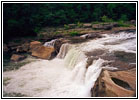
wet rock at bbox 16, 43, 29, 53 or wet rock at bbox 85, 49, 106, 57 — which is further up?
wet rock at bbox 85, 49, 106, 57

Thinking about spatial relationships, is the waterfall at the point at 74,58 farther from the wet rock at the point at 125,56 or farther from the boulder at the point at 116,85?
the boulder at the point at 116,85

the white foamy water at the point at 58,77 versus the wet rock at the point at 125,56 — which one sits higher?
the wet rock at the point at 125,56

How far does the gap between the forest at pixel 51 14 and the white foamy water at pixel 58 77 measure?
4.69 metres

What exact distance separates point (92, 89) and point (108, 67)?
3.05 feet

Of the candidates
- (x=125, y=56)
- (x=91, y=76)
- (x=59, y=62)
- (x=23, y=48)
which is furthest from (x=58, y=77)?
(x=23, y=48)

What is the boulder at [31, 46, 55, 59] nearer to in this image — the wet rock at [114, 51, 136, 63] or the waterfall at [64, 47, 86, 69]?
the waterfall at [64, 47, 86, 69]

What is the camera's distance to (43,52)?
7910 millimetres

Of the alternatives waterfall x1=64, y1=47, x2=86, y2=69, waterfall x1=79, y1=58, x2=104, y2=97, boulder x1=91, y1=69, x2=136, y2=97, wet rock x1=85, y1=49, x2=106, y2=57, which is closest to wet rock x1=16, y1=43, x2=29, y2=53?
waterfall x1=64, y1=47, x2=86, y2=69

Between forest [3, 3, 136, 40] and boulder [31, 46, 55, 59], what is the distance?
3.45 metres

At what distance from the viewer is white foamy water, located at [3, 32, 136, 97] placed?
15.0 feet

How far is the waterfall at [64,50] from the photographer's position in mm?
7641

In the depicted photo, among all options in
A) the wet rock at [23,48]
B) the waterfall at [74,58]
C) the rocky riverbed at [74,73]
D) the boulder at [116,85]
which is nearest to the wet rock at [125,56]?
the rocky riverbed at [74,73]

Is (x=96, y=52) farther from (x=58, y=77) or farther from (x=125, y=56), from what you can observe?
(x=58, y=77)

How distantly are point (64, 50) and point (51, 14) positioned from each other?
6.98m
